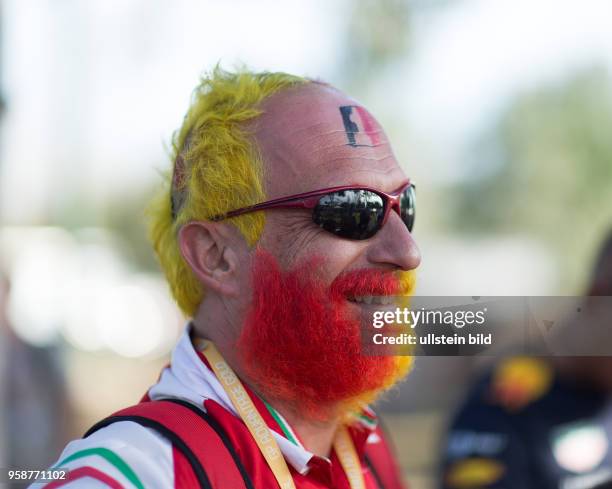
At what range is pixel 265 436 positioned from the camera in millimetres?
1791

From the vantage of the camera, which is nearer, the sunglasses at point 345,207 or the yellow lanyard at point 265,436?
the yellow lanyard at point 265,436

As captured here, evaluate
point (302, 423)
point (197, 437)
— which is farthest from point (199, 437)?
point (302, 423)

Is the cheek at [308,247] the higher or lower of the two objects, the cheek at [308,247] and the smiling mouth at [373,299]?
the higher

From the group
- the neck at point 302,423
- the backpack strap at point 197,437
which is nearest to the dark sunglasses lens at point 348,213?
the neck at point 302,423

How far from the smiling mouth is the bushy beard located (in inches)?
0.5

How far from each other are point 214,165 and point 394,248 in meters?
0.53

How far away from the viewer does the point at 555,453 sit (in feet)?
9.36

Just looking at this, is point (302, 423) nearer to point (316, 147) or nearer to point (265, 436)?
point (265, 436)

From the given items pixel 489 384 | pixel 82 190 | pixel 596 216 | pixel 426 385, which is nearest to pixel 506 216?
pixel 596 216

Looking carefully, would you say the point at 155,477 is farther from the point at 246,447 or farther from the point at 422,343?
Answer: the point at 422,343

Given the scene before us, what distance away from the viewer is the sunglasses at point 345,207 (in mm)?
1920

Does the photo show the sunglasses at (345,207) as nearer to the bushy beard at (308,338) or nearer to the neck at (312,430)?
the bushy beard at (308,338)

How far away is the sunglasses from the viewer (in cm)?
192

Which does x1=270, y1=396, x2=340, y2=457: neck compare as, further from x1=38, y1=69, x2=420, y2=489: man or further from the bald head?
the bald head
